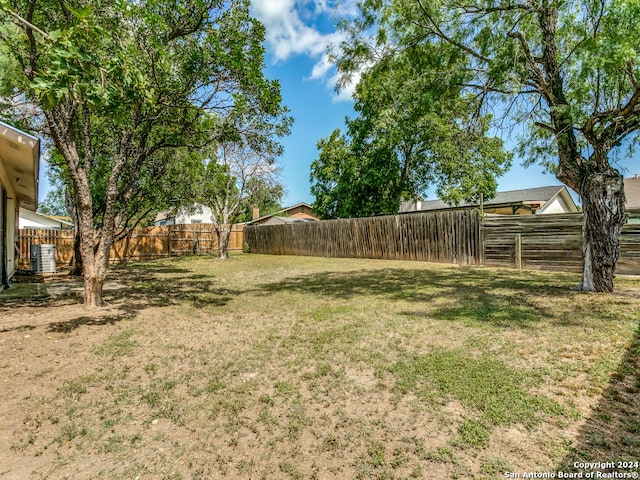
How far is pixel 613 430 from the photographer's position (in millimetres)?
2234

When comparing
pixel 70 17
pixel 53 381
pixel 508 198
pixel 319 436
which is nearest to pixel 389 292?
pixel 319 436

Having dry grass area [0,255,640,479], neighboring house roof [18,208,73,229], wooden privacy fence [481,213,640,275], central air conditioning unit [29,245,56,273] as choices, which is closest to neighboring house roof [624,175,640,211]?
wooden privacy fence [481,213,640,275]

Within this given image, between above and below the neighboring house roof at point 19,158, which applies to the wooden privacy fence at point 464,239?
below

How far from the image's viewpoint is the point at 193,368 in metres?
3.56

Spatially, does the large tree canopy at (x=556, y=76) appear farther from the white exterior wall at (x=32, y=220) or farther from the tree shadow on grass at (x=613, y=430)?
the white exterior wall at (x=32, y=220)

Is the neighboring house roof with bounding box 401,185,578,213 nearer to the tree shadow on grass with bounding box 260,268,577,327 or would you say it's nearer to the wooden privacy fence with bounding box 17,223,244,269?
the tree shadow on grass with bounding box 260,268,577,327

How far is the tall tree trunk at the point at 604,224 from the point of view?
6301mm

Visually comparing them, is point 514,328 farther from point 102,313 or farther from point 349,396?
point 102,313

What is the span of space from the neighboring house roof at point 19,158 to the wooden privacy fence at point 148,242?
3850 millimetres

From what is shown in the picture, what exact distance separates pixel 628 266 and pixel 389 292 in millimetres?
6107

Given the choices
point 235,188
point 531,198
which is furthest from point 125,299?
point 531,198

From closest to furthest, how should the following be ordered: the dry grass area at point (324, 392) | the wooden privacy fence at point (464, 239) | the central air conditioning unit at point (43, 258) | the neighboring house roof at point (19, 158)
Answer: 1. the dry grass area at point (324, 392)
2. the neighboring house roof at point (19, 158)
3. the wooden privacy fence at point (464, 239)
4. the central air conditioning unit at point (43, 258)

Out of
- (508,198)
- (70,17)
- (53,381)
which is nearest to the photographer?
(53,381)

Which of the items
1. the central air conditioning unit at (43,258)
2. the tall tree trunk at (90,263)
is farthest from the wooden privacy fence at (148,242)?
the tall tree trunk at (90,263)
